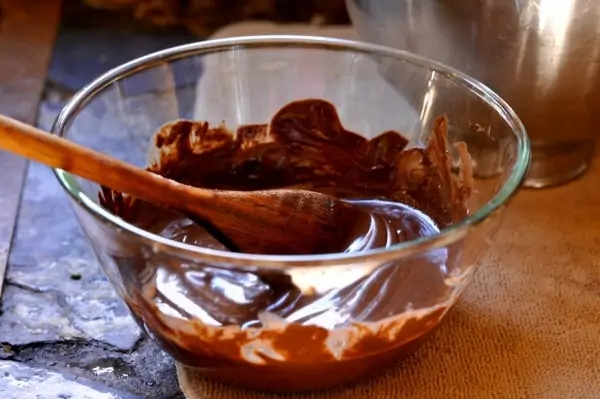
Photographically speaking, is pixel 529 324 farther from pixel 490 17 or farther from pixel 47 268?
pixel 47 268

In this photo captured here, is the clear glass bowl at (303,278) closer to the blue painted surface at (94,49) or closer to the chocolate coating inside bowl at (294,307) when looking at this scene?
the chocolate coating inside bowl at (294,307)

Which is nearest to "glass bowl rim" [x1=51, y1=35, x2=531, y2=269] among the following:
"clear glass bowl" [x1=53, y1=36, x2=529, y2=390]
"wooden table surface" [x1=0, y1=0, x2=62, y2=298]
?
"clear glass bowl" [x1=53, y1=36, x2=529, y2=390]

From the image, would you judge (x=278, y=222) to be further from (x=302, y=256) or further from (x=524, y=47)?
(x=524, y=47)

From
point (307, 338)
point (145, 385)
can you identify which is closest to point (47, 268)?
point (145, 385)

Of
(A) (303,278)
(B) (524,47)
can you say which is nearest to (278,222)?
(A) (303,278)

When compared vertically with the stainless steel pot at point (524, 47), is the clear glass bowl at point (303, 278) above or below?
below

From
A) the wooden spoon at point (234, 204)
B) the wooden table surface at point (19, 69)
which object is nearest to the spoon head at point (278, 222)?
the wooden spoon at point (234, 204)
